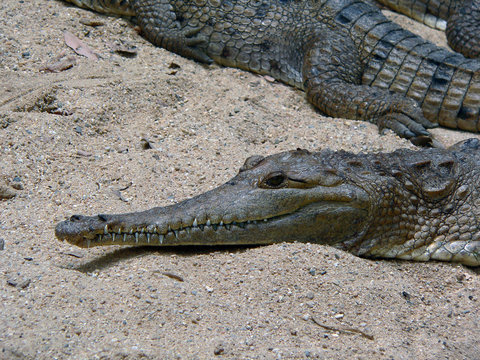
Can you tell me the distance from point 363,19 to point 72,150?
329 cm

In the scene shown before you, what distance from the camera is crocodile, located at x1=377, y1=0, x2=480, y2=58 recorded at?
6.56 meters

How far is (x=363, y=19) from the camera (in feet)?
19.4

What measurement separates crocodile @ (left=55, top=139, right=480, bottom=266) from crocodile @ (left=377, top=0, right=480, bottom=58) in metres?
3.36

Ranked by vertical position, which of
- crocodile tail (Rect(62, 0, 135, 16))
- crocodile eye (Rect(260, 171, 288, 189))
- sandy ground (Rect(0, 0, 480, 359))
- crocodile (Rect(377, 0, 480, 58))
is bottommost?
sandy ground (Rect(0, 0, 480, 359))

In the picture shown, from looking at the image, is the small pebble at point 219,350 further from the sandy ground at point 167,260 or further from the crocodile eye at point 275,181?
the crocodile eye at point 275,181

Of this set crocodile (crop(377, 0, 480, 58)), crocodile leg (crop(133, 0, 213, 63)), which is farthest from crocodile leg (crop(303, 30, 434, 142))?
crocodile (crop(377, 0, 480, 58))

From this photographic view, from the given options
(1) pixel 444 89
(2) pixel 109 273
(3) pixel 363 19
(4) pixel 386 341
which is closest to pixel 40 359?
(2) pixel 109 273

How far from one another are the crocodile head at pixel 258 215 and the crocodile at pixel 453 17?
12.6 feet

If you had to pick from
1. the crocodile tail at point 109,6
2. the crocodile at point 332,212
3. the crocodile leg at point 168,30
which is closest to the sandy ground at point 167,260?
the crocodile at point 332,212

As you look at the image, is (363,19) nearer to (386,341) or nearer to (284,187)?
(284,187)

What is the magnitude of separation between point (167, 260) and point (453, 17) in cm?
522

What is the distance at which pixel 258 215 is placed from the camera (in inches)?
130

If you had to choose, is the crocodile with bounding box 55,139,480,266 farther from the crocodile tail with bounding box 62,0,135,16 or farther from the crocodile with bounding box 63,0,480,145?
the crocodile tail with bounding box 62,0,135,16

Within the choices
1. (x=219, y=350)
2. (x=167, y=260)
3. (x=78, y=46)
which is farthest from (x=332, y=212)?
(x=78, y=46)
